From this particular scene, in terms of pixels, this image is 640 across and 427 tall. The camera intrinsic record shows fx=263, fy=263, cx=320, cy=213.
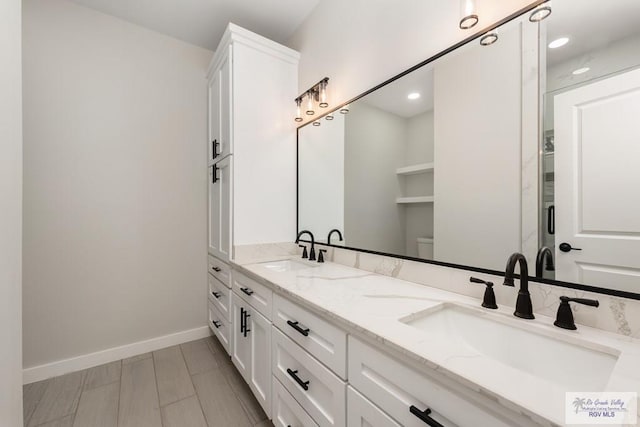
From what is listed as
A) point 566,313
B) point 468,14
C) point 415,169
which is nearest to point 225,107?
point 415,169

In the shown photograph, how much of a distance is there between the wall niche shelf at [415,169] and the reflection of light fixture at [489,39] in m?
0.49

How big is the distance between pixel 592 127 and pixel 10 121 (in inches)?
76.6

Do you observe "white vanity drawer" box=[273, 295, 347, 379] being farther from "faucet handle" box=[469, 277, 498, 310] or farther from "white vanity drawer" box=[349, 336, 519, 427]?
"faucet handle" box=[469, 277, 498, 310]

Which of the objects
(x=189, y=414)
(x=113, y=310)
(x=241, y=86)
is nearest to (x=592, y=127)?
(x=241, y=86)

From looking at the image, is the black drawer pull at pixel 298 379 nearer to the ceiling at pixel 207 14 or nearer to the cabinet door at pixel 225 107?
the cabinet door at pixel 225 107

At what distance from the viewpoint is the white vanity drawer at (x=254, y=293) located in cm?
133

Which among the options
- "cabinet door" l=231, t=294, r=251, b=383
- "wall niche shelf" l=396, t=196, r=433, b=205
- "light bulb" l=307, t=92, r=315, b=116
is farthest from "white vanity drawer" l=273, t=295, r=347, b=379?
"light bulb" l=307, t=92, r=315, b=116

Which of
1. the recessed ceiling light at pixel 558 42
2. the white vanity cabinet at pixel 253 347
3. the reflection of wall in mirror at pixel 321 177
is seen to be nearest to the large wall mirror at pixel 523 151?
the recessed ceiling light at pixel 558 42

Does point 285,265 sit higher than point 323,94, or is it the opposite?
point 323,94

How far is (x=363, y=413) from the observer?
0.77m

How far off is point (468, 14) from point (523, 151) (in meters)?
0.56

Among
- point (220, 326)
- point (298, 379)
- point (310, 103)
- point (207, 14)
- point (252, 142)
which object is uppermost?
point (207, 14)

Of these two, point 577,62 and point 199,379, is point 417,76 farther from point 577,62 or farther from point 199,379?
point 199,379

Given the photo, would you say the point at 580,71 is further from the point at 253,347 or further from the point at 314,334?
the point at 253,347
